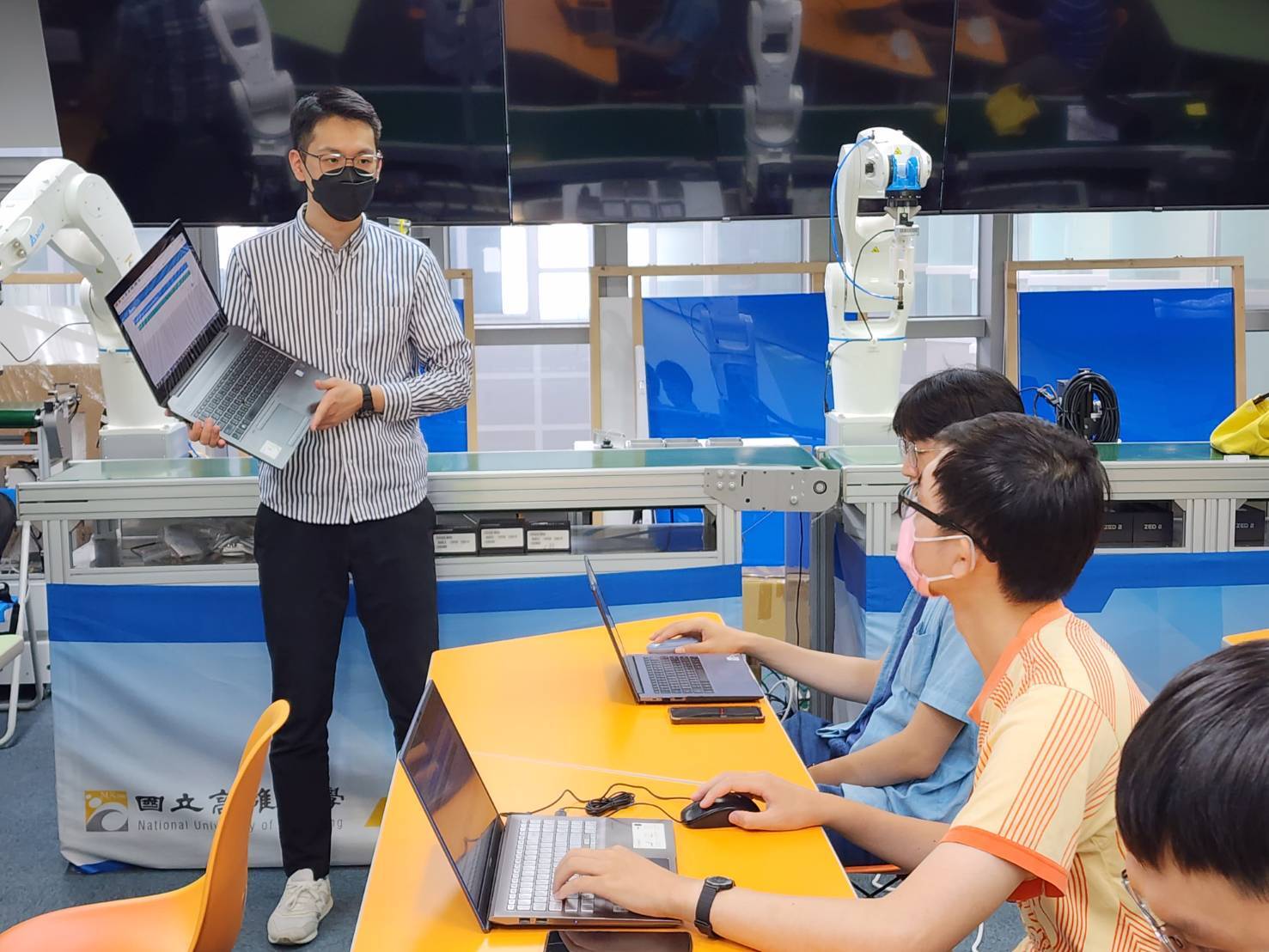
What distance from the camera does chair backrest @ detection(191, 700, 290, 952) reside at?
5.35 feet

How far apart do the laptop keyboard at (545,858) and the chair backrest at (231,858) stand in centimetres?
39

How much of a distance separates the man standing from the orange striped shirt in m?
1.68

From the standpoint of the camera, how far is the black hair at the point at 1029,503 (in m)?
1.45

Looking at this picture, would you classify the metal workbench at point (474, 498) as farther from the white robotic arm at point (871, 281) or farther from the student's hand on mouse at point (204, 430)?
the student's hand on mouse at point (204, 430)

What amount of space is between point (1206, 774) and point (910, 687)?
4.63 feet

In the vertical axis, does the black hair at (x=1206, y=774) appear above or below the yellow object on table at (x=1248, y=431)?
above

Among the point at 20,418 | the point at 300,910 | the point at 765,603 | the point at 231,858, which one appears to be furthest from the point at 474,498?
the point at 20,418

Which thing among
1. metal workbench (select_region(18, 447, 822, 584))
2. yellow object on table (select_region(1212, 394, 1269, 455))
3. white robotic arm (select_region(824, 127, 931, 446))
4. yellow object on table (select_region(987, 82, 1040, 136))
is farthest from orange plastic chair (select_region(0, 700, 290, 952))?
yellow object on table (select_region(987, 82, 1040, 136))

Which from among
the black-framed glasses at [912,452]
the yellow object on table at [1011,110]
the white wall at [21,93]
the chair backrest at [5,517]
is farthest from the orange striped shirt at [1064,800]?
the white wall at [21,93]

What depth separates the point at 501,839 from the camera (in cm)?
154

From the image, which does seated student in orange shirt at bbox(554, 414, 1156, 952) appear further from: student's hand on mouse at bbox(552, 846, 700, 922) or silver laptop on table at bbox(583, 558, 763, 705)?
silver laptop on table at bbox(583, 558, 763, 705)

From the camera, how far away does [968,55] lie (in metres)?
4.21

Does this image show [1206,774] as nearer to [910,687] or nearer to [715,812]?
[715,812]

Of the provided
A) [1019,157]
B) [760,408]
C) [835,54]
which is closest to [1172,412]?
[1019,157]
